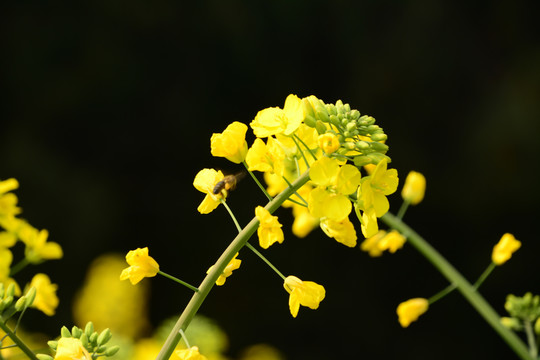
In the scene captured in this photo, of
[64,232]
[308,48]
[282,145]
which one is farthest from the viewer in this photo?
[308,48]

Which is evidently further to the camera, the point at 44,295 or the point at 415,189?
the point at 415,189

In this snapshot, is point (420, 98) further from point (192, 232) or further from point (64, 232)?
point (64, 232)

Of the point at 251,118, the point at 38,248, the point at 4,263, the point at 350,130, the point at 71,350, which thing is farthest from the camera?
the point at 251,118

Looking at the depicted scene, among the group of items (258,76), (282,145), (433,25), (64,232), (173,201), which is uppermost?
(433,25)

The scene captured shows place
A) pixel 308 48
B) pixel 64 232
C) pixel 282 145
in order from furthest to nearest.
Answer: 1. pixel 308 48
2. pixel 64 232
3. pixel 282 145

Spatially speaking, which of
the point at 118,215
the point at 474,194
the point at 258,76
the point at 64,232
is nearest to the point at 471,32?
the point at 474,194

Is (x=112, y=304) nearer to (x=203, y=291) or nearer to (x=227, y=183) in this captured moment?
(x=227, y=183)

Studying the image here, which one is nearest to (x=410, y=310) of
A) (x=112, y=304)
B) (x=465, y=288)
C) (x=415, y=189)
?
(x=465, y=288)

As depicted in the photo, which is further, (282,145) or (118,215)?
(118,215)

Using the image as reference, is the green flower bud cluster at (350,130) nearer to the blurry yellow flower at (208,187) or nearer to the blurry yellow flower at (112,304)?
the blurry yellow flower at (208,187)
